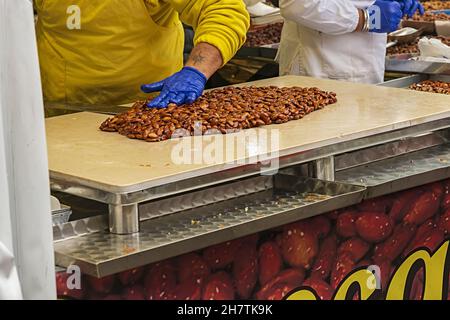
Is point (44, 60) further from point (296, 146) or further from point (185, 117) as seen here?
point (296, 146)

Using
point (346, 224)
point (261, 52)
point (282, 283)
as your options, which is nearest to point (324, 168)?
point (346, 224)

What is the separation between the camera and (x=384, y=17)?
4.06 m

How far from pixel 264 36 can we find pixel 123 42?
6.71ft

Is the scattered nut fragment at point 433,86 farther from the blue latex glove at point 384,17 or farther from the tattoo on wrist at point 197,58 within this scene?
the tattoo on wrist at point 197,58

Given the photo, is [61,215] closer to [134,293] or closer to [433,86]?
[134,293]

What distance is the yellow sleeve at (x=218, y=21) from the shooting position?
3268 millimetres

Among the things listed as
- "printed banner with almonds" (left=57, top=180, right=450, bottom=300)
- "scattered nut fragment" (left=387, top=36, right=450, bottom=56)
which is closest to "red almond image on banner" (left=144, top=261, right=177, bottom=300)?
"printed banner with almonds" (left=57, top=180, right=450, bottom=300)

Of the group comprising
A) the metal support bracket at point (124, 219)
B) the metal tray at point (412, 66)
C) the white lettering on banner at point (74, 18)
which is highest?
the white lettering on banner at point (74, 18)

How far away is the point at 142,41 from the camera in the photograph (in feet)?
11.7

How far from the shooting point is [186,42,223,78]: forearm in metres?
3.21

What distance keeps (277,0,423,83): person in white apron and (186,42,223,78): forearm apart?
75 centimetres

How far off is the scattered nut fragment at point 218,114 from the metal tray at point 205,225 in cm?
28

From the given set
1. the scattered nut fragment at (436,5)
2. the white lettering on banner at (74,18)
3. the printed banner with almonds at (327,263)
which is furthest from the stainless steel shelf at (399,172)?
the scattered nut fragment at (436,5)
